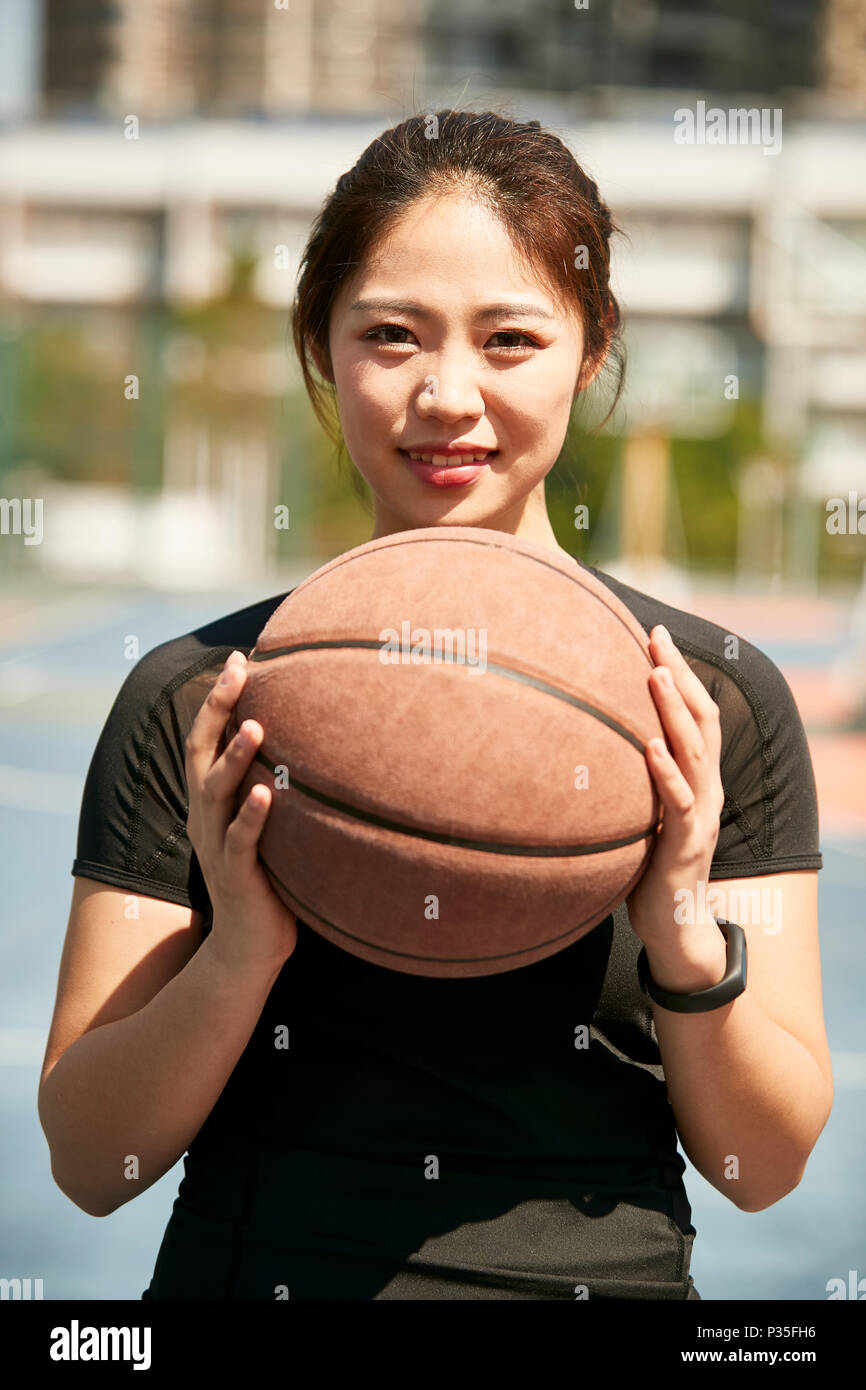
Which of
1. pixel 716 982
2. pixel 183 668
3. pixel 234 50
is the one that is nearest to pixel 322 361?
pixel 183 668

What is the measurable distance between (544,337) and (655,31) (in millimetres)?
64295

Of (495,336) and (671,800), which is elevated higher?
(495,336)

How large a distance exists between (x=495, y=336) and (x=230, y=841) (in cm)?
70

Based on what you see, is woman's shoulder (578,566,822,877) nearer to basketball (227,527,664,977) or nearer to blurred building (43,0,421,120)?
basketball (227,527,664,977)

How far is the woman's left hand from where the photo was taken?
1605 millimetres

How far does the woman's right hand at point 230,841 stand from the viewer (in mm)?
1615

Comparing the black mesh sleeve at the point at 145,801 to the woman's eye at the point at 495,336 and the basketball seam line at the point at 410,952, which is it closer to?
the basketball seam line at the point at 410,952

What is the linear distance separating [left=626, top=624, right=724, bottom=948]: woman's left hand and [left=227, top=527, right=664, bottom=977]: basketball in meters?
0.02

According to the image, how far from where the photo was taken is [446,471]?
184 cm

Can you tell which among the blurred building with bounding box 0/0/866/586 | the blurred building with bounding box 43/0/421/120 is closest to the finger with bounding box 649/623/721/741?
the blurred building with bounding box 0/0/866/586

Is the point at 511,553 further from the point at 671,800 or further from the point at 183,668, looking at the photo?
the point at 183,668
